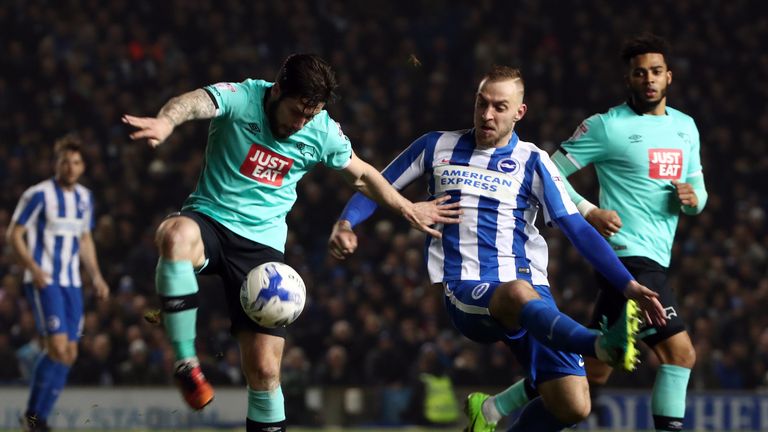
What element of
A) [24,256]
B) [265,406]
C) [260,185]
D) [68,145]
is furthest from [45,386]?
[260,185]

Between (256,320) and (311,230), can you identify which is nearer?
(256,320)

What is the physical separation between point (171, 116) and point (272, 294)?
107 centimetres

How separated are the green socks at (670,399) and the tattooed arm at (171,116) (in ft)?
10.1

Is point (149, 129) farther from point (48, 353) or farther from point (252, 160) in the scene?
point (48, 353)

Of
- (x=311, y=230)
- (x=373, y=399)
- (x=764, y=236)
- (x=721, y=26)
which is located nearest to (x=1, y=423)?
(x=373, y=399)

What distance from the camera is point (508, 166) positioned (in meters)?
6.61

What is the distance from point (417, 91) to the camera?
60.6ft

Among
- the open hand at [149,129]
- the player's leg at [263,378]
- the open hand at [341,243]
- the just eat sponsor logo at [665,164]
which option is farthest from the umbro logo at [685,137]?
the open hand at [149,129]

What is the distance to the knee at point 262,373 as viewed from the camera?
639 cm

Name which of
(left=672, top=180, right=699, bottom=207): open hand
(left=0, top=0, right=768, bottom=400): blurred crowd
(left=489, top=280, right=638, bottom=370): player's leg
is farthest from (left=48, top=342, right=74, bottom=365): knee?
(left=672, top=180, right=699, bottom=207): open hand

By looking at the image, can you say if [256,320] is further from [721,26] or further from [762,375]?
[721,26]

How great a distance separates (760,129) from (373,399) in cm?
837

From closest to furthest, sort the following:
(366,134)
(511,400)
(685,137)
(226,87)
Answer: (226,87) → (511,400) → (685,137) → (366,134)

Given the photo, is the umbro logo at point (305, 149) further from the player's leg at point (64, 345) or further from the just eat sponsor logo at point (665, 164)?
the player's leg at point (64, 345)
